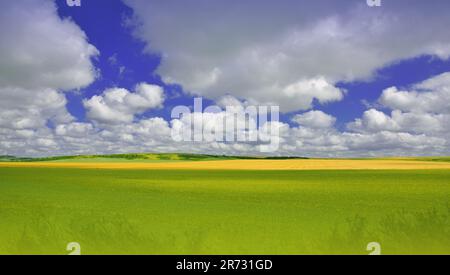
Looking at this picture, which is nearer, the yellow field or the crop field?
the crop field

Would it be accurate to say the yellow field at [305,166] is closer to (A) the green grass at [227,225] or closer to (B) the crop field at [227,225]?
(B) the crop field at [227,225]

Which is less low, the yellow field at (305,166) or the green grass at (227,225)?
the green grass at (227,225)

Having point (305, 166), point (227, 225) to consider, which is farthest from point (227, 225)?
point (305, 166)

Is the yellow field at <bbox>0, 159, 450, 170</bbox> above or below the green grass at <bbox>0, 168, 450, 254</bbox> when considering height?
below

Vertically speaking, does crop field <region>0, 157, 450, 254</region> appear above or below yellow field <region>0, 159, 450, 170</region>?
above

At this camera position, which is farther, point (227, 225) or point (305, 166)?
point (305, 166)

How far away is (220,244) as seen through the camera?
12047mm

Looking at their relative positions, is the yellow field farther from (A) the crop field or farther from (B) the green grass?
(B) the green grass

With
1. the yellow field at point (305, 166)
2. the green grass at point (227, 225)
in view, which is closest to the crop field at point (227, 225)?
the green grass at point (227, 225)

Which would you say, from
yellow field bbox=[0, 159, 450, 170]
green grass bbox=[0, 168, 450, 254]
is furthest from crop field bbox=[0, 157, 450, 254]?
yellow field bbox=[0, 159, 450, 170]

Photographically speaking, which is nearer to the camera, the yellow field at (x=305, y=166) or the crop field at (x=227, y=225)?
the crop field at (x=227, y=225)

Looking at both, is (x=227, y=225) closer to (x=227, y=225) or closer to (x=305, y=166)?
(x=227, y=225)

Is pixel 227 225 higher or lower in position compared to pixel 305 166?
higher
